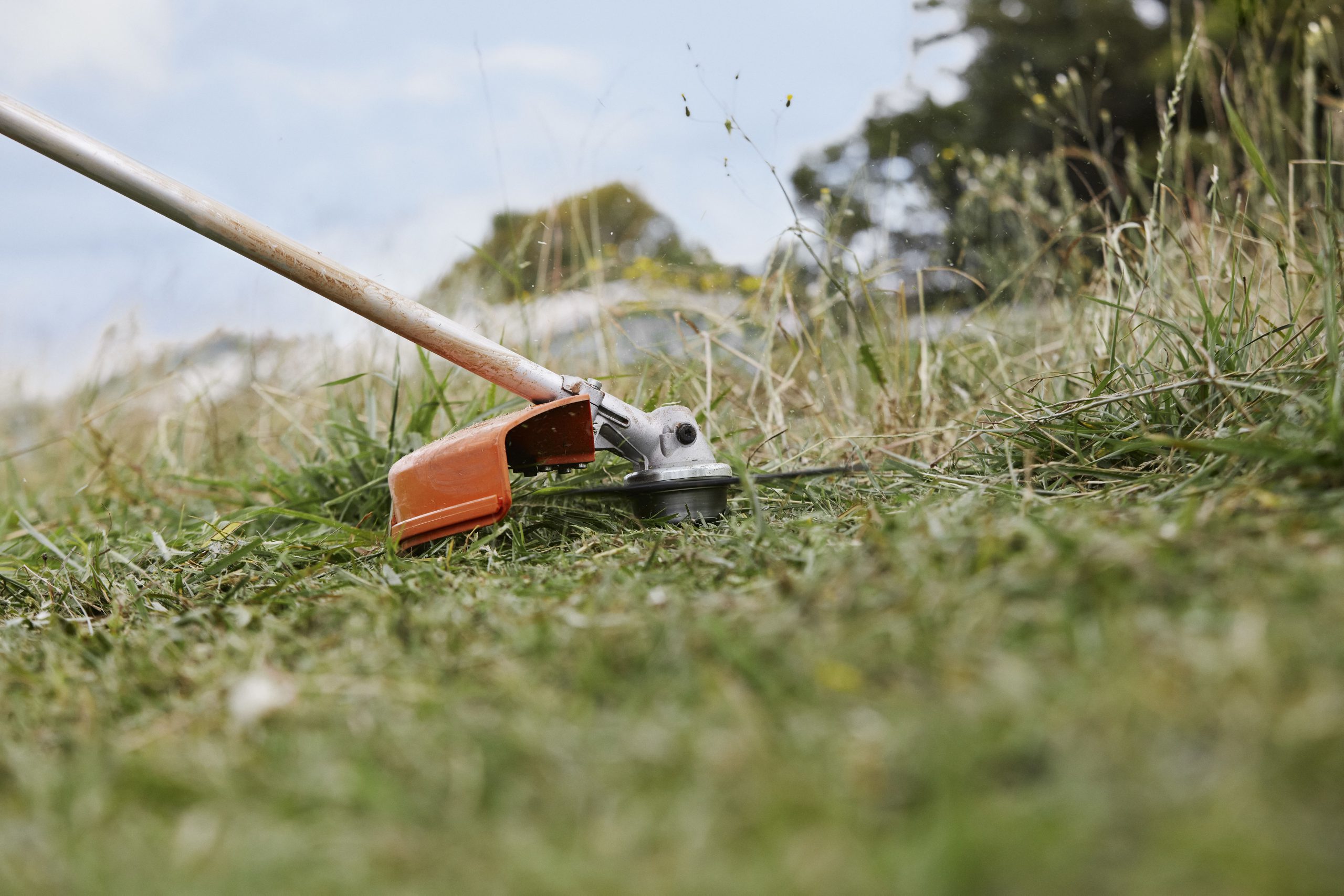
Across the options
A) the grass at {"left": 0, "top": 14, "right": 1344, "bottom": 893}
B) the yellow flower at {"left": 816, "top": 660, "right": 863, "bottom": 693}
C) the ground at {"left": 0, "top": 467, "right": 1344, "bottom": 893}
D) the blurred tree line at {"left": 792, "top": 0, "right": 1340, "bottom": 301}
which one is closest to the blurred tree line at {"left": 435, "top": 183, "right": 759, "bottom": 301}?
the blurred tree line at {"left": 792, "top": 0, "right": 1340, "bottom": 301}

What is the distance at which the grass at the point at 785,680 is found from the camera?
593 millimetres

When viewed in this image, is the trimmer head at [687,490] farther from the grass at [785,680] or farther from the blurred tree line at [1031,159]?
the blurred tree line at [1031,159]

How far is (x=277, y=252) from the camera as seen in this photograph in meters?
1.68

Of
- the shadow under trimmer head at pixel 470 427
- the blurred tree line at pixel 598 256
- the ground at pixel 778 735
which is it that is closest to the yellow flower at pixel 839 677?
the ground at pixel 778 735

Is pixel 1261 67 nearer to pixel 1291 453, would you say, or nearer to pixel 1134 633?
pixel 1291 453

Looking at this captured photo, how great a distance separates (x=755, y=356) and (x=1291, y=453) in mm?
1795

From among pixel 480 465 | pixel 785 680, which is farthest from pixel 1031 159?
pixel 785 680

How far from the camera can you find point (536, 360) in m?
2.83

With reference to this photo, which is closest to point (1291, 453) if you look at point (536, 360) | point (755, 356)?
point (755, 356)

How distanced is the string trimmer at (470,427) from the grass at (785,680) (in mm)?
101

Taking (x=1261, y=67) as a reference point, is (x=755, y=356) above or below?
below

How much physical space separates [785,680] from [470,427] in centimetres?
109

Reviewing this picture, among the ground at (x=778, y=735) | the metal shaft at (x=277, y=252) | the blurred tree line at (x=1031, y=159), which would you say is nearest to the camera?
the ground at (x=778, y=735)

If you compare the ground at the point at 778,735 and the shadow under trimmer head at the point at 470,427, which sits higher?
the shadow under trimmer head at the point at 470,427
